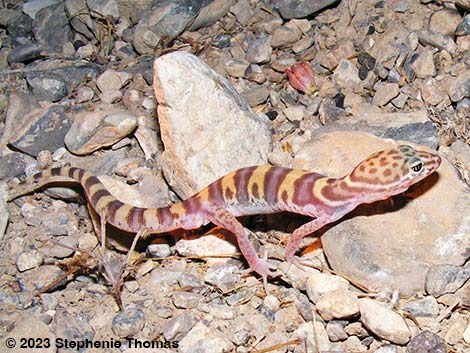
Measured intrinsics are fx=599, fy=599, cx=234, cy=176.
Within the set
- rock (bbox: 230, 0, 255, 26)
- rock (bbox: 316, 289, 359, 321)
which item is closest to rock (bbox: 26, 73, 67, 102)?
rock (bbox: 230, 0, 255, 26)

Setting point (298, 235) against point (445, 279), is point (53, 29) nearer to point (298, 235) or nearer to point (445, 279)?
point (298, 235)

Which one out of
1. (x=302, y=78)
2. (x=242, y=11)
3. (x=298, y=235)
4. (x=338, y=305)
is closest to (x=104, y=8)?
→ (x=242, y=11)

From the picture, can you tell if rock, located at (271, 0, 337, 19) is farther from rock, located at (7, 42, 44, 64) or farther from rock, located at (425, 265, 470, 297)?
rock, located at (425, 265, 470, 297)

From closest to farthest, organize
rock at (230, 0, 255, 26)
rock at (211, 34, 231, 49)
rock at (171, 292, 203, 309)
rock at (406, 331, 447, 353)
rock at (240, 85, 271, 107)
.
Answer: rock at (406, 331, 447, 353) < rock at (171, 292, 203, 309) < rock at (240, 85, 271, 107) < rock at (211, 34, 231, 49) < rock at (230, 0, 255, 26)

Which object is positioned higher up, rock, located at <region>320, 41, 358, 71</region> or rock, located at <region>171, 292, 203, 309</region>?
rock, located at <region>320, 41, 358, 71</region>

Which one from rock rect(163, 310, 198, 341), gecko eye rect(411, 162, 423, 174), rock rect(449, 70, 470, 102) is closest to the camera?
rock rect(163, 310, 198, 341)

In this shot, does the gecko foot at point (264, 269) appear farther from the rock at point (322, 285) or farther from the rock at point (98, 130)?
the rock at point (98, 130)

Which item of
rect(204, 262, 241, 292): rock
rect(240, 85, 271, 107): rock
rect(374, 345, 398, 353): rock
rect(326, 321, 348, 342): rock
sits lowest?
rect(204, 262, 241, 292): rock

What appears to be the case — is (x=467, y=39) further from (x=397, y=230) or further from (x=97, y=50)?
(x=97, y=50)
